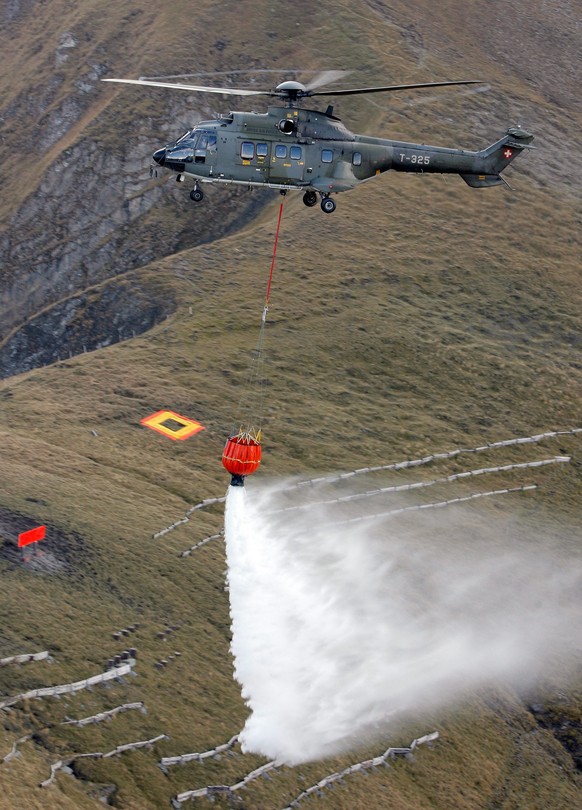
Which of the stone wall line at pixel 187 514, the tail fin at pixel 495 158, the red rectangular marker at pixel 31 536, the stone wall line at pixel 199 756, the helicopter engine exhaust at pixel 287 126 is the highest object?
the helicopter engine exhaust at pixel 287 126

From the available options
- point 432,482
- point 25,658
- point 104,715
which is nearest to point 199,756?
point 104,715

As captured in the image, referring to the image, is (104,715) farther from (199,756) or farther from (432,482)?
(432,482)

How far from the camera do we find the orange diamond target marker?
5666 cm

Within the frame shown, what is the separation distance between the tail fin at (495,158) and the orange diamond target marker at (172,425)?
20861mm

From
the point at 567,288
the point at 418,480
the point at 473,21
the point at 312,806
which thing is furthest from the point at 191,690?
the point at 473,21

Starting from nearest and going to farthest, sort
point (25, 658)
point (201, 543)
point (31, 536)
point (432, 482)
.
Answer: point (25, 658), point (31, 536), point (201, 543), point (432, 482)

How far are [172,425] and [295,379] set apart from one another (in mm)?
9074

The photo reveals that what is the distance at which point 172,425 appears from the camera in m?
57.3

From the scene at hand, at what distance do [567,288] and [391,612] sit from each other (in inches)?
1400

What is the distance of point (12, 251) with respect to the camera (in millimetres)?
84688

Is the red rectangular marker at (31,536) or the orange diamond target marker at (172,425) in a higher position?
the red rectangular marker at (31,536)

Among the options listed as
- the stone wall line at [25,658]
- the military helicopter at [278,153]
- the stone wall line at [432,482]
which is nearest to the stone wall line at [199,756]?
the stone wall line at [25,658]

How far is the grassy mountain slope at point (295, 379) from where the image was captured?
122 ft

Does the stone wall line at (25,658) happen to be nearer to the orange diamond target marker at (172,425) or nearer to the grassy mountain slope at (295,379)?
the grassy mountain slope at (295,379)
